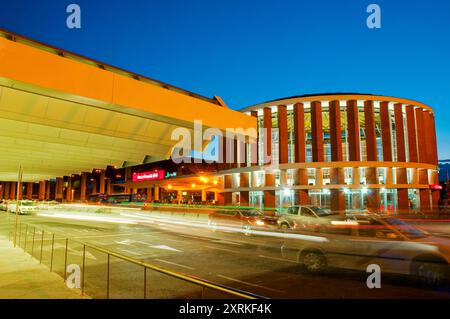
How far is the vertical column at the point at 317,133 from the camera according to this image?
4759 centimetres

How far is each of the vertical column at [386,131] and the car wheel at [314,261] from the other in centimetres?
4341

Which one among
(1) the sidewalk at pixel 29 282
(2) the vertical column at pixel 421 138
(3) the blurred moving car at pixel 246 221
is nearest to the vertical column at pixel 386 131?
(2) the vertical column at pixel 421 138

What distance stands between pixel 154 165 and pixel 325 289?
6826 cm

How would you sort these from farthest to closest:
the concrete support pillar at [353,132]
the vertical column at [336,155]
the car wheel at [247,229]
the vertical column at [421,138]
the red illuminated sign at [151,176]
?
the red illuminated sign at [151,176]
the vertical column at [421,138]
the concrete support pillar at [353,132]
the vertical column at [336,155]
the car wheel at [247,229]

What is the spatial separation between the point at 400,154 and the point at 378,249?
1801 inches

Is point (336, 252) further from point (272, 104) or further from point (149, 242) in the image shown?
point (272, 104)

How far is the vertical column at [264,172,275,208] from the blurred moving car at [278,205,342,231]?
92.4 feet

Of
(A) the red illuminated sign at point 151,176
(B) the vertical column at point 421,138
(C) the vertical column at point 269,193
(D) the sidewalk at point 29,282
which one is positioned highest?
(B) the vertical column at point 421,138

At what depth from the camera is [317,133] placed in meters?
48.0

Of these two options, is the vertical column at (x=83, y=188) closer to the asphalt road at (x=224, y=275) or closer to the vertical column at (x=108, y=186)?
the vertical column at (x=108, y=186)

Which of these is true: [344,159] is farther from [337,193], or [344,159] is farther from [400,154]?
[400,154]

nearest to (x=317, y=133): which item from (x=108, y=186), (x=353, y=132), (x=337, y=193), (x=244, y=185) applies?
(x=353, y=132)

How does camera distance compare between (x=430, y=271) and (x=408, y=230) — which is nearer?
(x=430, y=271)
